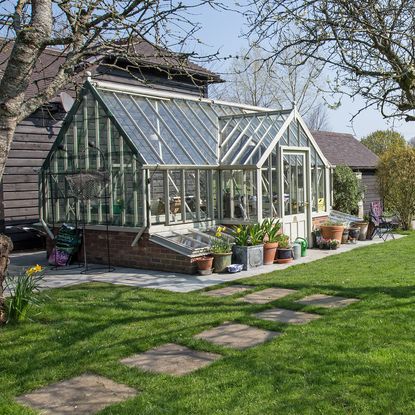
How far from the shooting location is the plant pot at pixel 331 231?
14.0m

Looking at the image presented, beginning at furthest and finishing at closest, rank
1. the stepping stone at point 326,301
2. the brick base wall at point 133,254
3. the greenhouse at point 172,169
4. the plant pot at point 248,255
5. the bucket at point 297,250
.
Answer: the bucket at point 297,250 < the greenhouse at point 172,169 < the plant pot at point 248,255 < the brick base wall at point 133,254 < the stepping stone at point 326,301

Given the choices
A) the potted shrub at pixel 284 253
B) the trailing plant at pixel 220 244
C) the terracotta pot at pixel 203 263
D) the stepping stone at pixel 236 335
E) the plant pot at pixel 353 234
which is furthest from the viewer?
the plant pot at pixel 353 234

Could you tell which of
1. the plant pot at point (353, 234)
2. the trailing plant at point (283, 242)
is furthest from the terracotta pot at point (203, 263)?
the plant pot at point (353, 234)

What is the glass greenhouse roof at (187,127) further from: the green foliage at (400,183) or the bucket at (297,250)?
the green foliage at (400,183)

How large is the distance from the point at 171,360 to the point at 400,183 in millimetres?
14832

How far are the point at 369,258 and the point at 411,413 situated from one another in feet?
26.2

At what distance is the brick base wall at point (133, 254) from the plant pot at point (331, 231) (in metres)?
4.93

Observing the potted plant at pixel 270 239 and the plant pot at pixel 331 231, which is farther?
the plant pot at pixel 331 231

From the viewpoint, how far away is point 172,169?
37.3 ft

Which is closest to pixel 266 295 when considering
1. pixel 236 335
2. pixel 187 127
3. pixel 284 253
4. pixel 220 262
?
pixel 236 335

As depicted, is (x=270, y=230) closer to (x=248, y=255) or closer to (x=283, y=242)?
(x=283, y=242)

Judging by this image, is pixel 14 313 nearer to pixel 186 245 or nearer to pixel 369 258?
pixel 186 245

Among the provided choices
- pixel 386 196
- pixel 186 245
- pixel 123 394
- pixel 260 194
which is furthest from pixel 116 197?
pixel 386 196

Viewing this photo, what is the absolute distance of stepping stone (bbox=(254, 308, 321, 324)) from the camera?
6633mm
